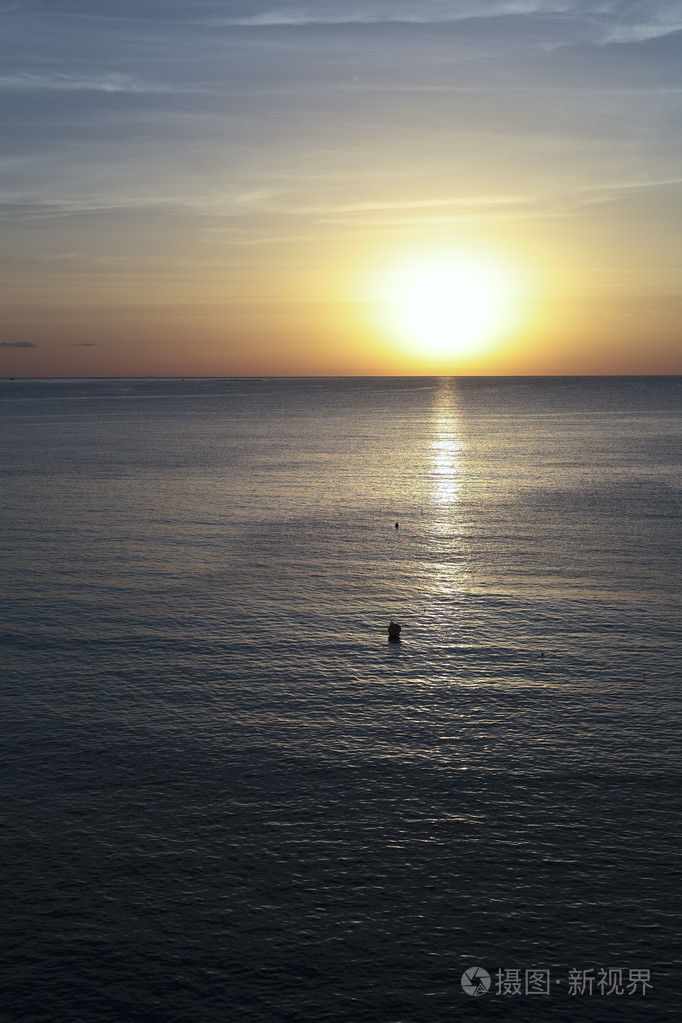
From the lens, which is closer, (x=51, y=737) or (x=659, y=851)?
(x=659, y=851)

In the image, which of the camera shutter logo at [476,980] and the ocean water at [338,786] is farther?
the ocean water at [338,786]

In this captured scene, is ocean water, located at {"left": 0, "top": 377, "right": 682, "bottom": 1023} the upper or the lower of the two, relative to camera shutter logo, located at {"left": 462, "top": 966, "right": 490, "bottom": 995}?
upper

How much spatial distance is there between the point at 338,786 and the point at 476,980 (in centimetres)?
1459

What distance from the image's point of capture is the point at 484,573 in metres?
89.4

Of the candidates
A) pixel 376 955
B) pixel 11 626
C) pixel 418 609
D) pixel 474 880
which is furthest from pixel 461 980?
pixel 11 626

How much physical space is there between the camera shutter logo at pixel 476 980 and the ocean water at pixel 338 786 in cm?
12

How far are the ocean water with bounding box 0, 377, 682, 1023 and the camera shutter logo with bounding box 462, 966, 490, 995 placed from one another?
125 mm

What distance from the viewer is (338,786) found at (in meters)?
45.8

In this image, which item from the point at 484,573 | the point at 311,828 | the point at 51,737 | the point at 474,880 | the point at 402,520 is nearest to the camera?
the point at 474,880

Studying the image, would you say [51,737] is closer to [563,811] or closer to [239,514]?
[563,811]

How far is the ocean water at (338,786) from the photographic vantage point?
32.8 meters

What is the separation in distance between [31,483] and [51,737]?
10544 centimetres

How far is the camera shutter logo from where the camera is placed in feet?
105

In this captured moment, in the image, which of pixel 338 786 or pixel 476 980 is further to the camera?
pixel 338 786
